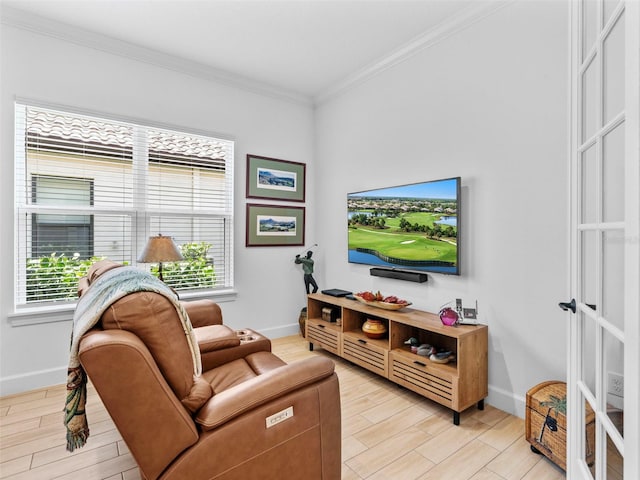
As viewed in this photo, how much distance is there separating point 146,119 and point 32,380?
2317 mm

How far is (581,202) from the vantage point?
1414 mm

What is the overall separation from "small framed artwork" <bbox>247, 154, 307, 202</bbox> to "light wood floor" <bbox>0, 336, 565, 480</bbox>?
224 cm

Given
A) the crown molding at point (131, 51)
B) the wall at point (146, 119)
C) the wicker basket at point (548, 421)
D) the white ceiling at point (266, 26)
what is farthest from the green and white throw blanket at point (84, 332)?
the crown molding at point (131, 51)

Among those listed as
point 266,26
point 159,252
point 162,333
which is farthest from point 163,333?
point 266,26

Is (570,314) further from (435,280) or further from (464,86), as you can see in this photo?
(464,86)

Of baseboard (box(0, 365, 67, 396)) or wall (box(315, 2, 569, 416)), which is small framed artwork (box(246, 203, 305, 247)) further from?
baseboard (box(0, 365, 67, 396))

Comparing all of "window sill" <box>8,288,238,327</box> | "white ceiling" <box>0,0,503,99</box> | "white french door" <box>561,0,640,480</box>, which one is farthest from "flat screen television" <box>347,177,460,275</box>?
"window sill" <box>8,288,238,327</box>

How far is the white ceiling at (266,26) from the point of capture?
2449 mm

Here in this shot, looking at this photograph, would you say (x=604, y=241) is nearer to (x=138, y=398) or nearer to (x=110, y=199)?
(x=138, y=398)

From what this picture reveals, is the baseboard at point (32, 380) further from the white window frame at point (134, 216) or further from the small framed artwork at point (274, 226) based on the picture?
the small framed artwork at point (274, 226)

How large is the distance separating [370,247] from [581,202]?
1953 millimetres

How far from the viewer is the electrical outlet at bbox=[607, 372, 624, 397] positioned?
103 centimetres

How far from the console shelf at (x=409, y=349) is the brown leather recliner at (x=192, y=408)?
1.02 m

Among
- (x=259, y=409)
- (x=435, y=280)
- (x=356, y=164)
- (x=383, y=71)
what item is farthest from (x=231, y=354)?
(x=383, y=71)
